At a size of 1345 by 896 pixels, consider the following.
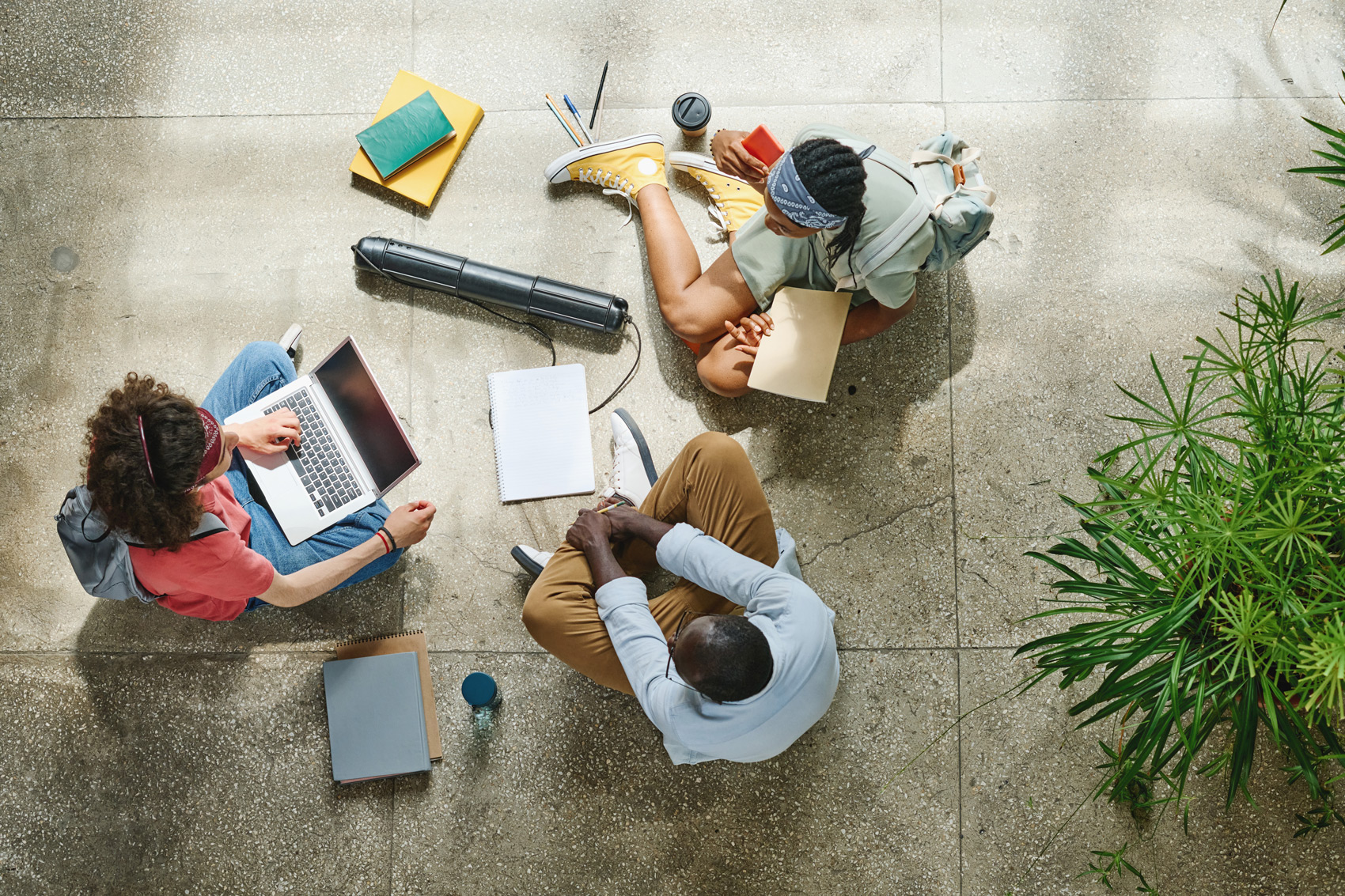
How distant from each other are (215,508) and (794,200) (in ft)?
4.83

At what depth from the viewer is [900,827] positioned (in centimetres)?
220

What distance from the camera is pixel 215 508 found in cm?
187

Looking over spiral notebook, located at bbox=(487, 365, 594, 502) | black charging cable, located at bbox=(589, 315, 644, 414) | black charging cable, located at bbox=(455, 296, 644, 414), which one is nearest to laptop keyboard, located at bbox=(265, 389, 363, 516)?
spiral notebook, located at bbox=(487, 365, 594, 502)

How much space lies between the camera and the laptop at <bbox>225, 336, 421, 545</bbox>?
207cm

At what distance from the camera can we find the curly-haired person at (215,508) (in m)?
1.61

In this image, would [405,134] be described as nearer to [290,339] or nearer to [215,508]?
[290,339]

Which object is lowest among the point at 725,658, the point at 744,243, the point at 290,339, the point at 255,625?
the point at 255,625

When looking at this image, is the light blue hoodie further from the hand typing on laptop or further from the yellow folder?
the yellow folder

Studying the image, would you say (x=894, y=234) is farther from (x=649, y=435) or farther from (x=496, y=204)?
(x=496, y=204)

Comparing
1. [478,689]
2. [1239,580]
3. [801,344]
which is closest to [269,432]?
[478,689]

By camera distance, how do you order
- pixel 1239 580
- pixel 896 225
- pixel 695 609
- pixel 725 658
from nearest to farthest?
pixel 1239 580
pixel 725 658
pixel 896 225
pixel 695 609

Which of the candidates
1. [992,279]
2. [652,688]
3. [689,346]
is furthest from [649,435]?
[992,279]

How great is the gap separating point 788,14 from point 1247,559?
187 centimetres

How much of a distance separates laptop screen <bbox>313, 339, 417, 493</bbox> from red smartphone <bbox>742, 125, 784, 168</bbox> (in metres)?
1.15
